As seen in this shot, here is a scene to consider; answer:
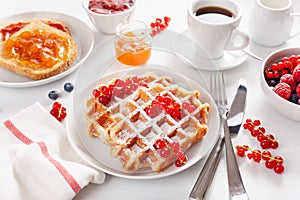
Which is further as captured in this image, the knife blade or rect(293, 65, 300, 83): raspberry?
rect(293, 65, 300, 83): raspberry

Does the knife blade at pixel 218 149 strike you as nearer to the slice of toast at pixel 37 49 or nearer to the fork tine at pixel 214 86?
the fork tine at pixel 214 86

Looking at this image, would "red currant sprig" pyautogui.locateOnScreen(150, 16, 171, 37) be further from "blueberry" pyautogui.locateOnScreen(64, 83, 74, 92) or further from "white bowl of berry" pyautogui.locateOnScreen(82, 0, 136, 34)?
"blueberry" pyautogui.locateOnScreen(64, 83, 74, 92)

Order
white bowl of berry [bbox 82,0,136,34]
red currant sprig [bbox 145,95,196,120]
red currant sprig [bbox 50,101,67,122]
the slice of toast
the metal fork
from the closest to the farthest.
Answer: the metal fork, red currant sprig [bbox 145,95,196,120], red currant sprig [bbox 50,101,67,122], the slice of toast, white bowl of berry [bbox 82,0,136,34]

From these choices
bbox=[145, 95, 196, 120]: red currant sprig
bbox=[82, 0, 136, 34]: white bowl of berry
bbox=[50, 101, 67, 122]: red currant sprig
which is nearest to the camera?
bbox=[145, 95, 196, 120]: red currant sprig

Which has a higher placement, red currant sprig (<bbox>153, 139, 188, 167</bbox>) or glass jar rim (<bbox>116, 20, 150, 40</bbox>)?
glass jar rim (<bbox>116, 20, 150, 40</bbox>)

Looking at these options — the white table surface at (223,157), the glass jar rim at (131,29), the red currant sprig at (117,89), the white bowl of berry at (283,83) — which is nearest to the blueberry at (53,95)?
the white table surface at (223,157)

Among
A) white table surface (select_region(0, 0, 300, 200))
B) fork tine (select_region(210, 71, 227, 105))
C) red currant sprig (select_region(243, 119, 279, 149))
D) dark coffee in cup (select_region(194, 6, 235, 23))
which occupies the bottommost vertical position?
white table surface (select_region(0, 0, 300, 200))

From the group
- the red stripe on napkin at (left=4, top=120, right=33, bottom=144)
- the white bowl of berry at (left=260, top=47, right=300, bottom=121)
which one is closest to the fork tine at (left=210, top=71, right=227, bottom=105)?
the white bowl of berry at (left=260, top=47, right=300, bottom=121)
